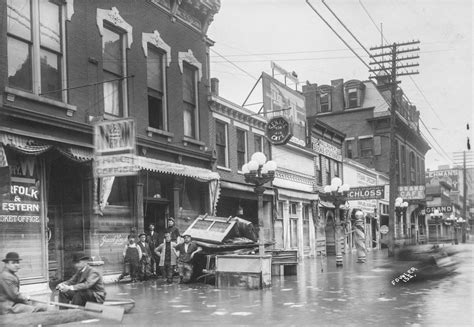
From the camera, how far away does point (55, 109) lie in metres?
14.8

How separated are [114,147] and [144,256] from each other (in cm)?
419

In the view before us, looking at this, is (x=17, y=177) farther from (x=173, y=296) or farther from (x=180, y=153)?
(x=180, y=153)

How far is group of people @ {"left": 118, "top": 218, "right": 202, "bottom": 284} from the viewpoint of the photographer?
1636 cm

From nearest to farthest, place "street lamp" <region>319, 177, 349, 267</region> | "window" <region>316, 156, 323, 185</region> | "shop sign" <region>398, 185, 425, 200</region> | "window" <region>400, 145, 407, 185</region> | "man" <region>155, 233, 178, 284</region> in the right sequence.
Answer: "man" <region>155, 233, 178, 284</region> < "street lamp" <region>319, 177, 349, 267</region> < "window" <region>316, 156, 323, 185</region> < "shop sign" <region>398, 185, 425, 200</region> < "window" <region>400, 145, 407, 185</region>

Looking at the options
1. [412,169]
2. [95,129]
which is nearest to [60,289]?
[95,129]

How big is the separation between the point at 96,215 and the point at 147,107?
435cm

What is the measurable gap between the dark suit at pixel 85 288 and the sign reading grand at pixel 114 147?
4.98m

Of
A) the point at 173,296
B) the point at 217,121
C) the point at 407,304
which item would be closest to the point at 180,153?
the point at 217,121

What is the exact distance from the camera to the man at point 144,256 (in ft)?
56.5

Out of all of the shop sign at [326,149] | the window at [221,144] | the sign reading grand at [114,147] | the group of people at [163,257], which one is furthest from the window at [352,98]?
the sign reading grand at [114,147]

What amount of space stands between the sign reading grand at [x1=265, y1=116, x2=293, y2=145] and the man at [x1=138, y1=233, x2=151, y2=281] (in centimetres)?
1076

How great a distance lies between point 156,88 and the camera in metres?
19.9

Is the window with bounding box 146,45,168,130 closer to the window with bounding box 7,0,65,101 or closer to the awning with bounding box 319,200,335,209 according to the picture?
the window with bounding box 7,0,65,101

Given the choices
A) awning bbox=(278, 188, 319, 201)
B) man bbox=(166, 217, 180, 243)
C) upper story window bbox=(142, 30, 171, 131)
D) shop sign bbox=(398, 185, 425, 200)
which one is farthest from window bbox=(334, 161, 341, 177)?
man bbox=(166, 217, 180, 243)
